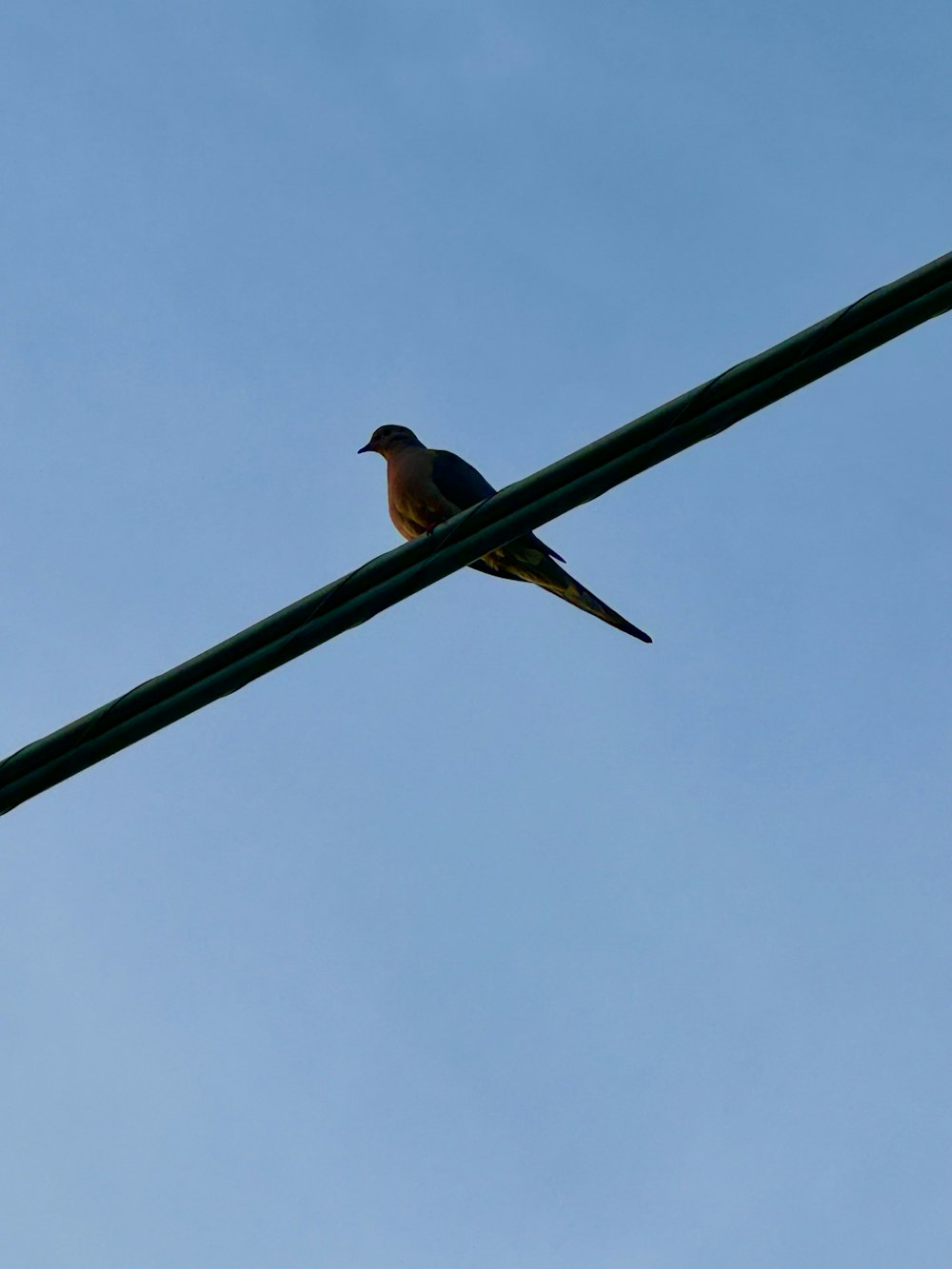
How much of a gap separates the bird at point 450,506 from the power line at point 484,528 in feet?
10.1

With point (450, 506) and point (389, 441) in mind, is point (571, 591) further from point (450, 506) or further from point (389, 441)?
point (389, 441)

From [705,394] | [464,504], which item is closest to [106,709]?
[705,394]

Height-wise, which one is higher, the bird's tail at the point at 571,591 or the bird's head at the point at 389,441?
the bird's head at the point at 389,441

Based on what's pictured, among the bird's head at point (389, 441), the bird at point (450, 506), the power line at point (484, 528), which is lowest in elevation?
the power line at point (484, 528)

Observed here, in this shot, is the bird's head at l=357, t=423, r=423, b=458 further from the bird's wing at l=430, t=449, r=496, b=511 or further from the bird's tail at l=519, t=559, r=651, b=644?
the bird's tail at l=519, t=559, r=651, b=644

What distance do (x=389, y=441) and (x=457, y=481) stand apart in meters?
1.21

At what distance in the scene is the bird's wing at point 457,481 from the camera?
757 centimetres

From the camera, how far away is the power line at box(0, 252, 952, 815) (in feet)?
10.1

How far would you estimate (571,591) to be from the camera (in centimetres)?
655

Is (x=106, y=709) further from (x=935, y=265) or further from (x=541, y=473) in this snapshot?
(x=935, y=265)

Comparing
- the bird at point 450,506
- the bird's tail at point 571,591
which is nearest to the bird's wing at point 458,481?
the bird at point 450,506

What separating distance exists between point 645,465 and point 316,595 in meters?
0.67

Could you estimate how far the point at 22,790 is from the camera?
3.28 meters

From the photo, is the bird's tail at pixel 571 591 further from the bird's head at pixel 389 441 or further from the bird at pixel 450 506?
the bird's head at pixel 389 441
